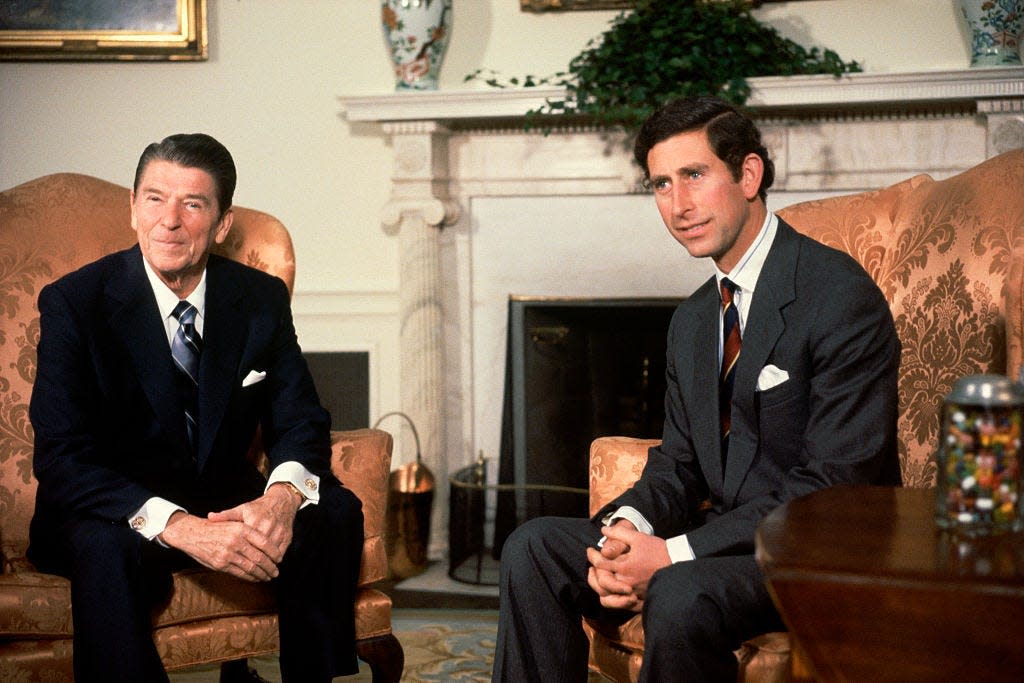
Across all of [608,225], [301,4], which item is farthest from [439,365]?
[301,4]

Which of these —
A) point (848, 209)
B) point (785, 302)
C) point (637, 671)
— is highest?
point (848, 209)

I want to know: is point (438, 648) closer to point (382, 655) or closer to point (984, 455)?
point (382, 655)

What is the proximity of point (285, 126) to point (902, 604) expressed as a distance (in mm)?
3533

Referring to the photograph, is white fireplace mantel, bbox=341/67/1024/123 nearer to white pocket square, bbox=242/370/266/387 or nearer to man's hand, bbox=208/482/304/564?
white pocket square, bbox=242/370/266/387

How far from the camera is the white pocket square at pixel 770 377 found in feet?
6.52

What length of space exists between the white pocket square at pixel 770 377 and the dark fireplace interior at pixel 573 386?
2021 millimetres

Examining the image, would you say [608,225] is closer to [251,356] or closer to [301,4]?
[301,4]

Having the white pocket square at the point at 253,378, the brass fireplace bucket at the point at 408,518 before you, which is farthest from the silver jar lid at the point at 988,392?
the brass fireplace bucket at the point at 408,518

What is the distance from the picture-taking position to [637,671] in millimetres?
1910

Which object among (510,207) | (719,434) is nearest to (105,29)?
(510,207)

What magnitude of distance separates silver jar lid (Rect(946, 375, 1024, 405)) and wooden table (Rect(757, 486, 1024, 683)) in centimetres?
18

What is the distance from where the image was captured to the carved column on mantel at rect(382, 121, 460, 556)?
4.09 metres

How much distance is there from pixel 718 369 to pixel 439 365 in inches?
84.5

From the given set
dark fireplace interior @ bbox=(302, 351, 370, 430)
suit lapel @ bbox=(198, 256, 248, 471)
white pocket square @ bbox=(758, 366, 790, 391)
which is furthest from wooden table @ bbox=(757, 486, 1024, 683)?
dark fireplace interior @ bbox=(302, 351, 370, 430)
